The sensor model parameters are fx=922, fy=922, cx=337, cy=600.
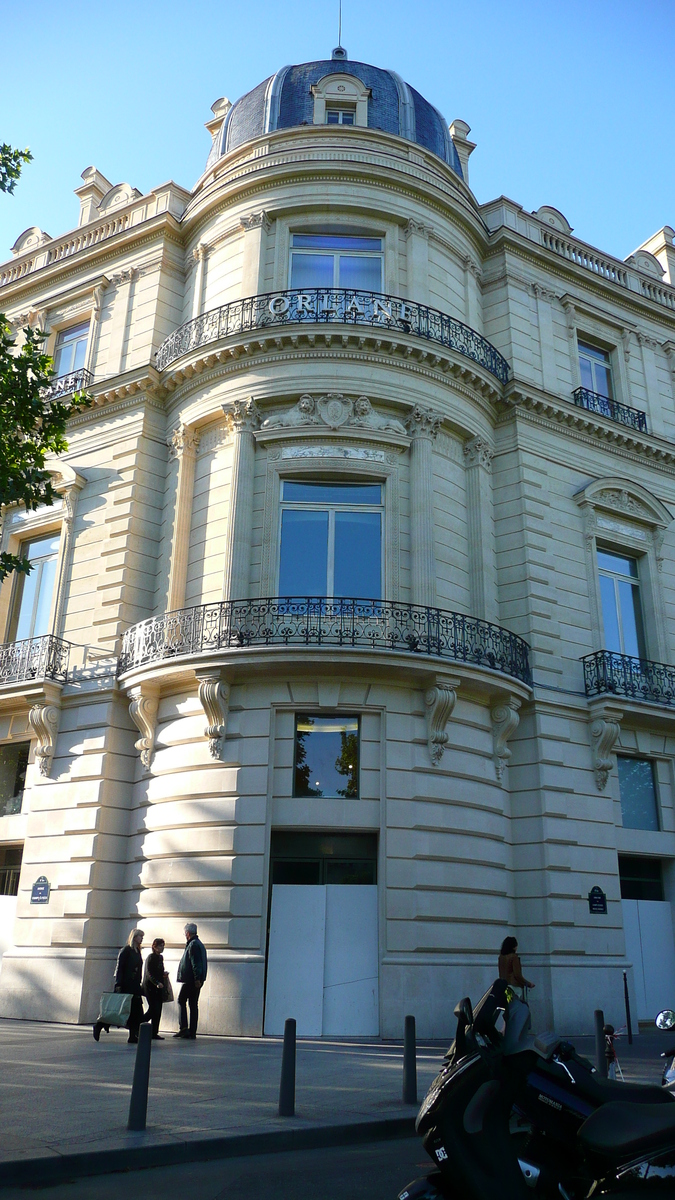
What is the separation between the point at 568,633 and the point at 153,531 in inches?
376

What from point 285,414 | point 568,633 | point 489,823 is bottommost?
point 489,823

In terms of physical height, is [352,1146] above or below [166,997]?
below

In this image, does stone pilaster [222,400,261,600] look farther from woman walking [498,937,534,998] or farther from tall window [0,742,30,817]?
woman walking [498,937,534,998]

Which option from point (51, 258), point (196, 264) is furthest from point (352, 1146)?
point (51, 258)

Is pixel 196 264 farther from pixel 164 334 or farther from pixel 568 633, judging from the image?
pixel 568 633

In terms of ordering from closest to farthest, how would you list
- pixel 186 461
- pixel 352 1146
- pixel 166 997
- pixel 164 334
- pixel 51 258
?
pixel 352 1146 < pixel 166 997 < pixel 186 461 < pixel 164 334 < pixel 51 258

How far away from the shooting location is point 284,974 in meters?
15.8

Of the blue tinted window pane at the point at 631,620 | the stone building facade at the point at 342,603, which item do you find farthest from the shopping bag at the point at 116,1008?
the blue tinted window pane at the point at 631,620

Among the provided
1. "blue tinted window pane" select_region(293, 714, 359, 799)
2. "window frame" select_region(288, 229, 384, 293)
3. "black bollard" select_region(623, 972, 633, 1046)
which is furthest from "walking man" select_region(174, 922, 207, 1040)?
"window frame" select_region(288, 229, 384, 293)

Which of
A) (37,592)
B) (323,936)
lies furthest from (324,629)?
(37,592)

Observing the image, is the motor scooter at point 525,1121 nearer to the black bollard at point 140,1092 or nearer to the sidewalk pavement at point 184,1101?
the sidewalk pavement at point 184,1101

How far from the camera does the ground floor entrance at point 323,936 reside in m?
15.6

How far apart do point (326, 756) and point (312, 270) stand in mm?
11490

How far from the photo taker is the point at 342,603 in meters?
17.4
